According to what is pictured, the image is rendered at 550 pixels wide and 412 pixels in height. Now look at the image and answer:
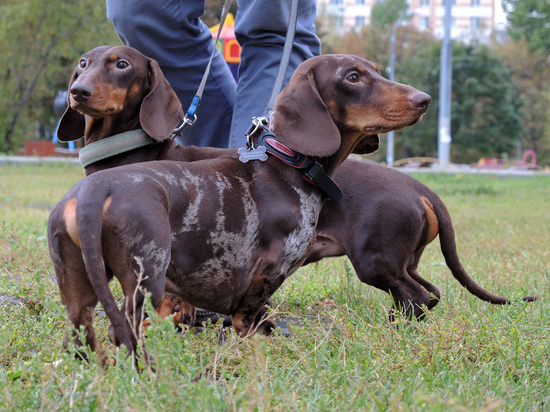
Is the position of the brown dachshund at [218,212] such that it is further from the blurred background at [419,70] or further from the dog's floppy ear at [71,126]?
the blurred background at [419,70]

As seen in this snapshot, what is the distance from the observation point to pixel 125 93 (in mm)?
3002

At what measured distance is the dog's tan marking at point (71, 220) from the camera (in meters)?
1.94

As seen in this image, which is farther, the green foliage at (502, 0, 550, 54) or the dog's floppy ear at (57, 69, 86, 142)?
the green foliage at (502, 0, 550, 54)

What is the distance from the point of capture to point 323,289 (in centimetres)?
350

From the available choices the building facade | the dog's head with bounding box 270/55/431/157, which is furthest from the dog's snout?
the building facade

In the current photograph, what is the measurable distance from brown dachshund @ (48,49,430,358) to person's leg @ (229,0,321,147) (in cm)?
74

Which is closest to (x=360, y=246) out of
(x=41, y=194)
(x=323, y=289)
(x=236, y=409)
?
(x=323, y=289)

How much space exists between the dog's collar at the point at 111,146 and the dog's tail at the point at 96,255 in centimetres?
96

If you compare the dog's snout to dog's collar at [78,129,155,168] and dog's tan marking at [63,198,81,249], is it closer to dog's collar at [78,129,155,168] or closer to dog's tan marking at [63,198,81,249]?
dog's collar at [78,129,155,168]

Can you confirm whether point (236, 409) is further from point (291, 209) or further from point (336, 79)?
point (336, 79)

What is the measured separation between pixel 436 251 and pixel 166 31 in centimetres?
329

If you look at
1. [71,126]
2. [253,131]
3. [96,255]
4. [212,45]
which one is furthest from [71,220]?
[212,45]

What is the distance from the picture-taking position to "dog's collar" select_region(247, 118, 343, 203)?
2590 millimetres

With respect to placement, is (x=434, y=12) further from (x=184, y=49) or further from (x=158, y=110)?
(x=158, y=110)
